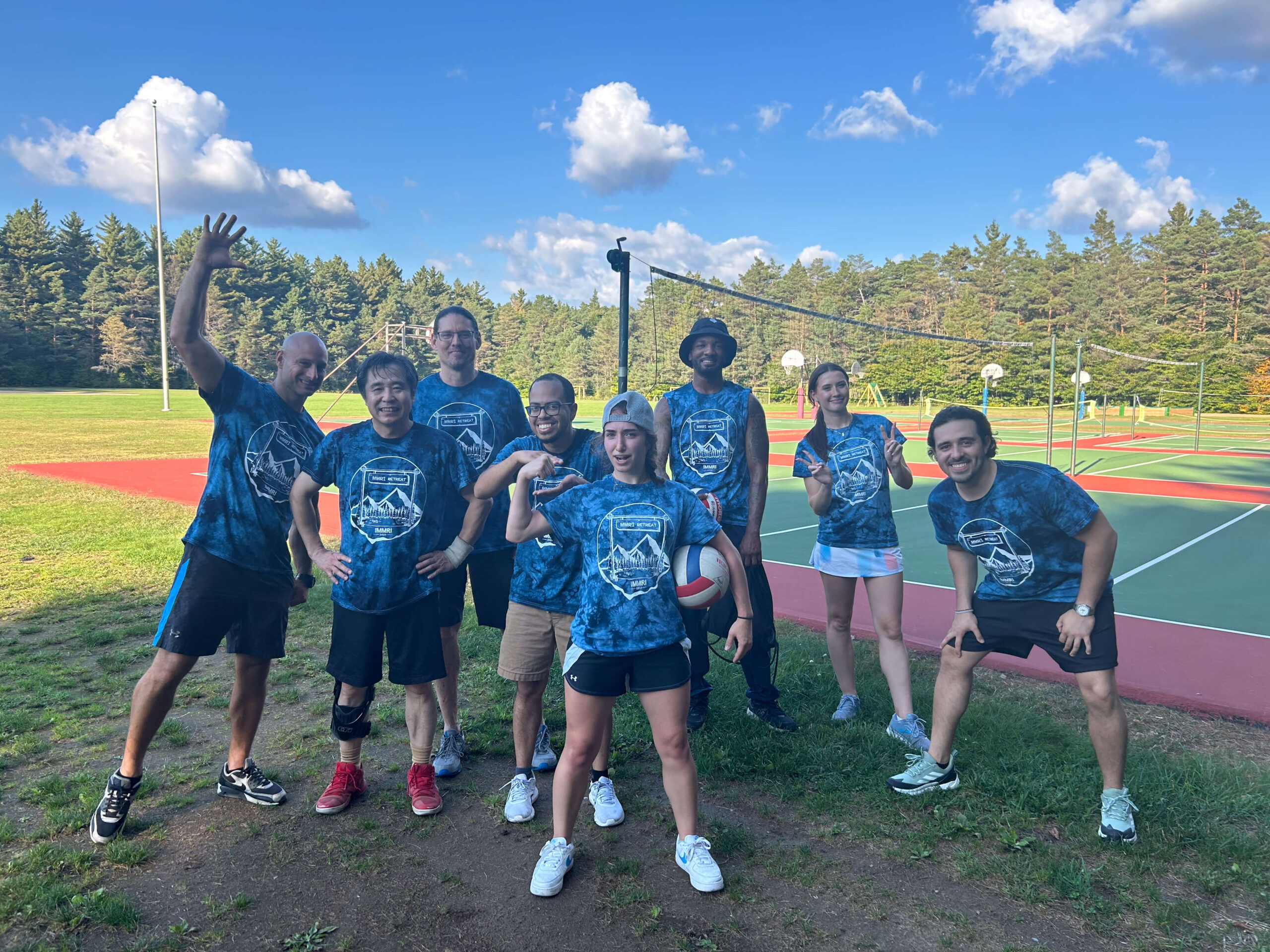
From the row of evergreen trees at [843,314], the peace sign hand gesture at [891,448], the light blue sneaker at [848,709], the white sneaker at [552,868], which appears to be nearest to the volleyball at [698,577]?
the white sneaker at [552,868]

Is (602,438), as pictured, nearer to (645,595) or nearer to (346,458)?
(645,595)

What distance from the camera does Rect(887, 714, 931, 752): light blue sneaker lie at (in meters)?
4.26

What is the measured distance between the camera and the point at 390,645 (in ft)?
11.8

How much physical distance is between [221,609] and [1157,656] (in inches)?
235

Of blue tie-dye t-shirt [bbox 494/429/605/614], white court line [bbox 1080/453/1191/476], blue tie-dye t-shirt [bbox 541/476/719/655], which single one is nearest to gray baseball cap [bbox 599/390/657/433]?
blue tie-dye t-shirt [bbox 541/476/719/655]

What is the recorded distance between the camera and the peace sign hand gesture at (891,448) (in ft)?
14.6

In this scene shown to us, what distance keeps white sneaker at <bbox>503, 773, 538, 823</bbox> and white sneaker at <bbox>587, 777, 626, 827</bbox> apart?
0.89ft

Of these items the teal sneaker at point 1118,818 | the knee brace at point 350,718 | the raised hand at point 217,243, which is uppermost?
the raised hand at point 217,243

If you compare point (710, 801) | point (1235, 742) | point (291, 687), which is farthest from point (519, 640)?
point (1235, 742)

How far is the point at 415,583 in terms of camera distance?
3.55 meters

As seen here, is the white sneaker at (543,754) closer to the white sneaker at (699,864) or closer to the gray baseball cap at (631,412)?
the white sneaker at (699,864)

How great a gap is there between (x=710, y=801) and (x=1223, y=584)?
6976mm

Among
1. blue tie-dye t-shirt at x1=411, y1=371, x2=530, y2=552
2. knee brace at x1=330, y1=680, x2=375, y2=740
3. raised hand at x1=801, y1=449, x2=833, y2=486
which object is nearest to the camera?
knee brace at x1=330, y1=680, x2=375, y2=740

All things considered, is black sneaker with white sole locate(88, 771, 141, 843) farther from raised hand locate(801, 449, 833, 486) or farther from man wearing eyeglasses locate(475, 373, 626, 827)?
raised hand locate(801, 449, 833, 486)
